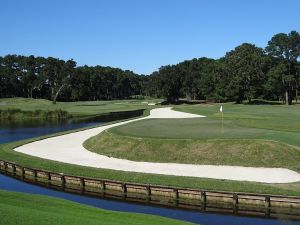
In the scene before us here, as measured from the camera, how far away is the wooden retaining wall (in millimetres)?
25484

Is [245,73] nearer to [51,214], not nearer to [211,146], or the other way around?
[211,146]

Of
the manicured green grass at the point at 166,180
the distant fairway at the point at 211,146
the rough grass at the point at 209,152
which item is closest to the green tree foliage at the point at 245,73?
the distant fairway at the point at 211,146

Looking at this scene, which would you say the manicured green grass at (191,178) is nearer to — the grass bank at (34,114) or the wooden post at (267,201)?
the wooden post at (267,201)

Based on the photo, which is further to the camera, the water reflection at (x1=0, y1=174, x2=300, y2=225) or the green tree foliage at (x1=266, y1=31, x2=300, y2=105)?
the green tree foliage at (x1=266, y1=31, x2=300, y2=105)

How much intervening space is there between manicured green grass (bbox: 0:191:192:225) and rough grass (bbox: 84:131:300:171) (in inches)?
610

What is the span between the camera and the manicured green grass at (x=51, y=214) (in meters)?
16.2

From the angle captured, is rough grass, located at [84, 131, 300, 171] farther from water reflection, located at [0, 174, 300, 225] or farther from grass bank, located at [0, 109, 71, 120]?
grass bank, located at [0, 109, 71, 120]

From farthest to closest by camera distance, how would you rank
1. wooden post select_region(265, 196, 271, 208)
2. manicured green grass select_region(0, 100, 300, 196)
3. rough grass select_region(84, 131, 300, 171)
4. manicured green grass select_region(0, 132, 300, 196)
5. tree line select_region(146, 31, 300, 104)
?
tree line select_region(146, 31, 300, 104) → rough grass select_region(84, 131, 300, 171) → manicured green grass select_region(0, 100, 300, 196) → manicured green grass select_region(0, 132, 300, 196) → wooden post select_region(265, 196, 271, 208)

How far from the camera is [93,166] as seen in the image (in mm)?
37281

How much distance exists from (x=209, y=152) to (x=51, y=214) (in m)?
21.5

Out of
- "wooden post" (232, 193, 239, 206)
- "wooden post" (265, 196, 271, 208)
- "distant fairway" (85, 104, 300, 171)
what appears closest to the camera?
"wooden post" (265, 196, 271, 208)

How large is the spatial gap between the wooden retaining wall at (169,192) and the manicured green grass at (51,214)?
21.0 ft

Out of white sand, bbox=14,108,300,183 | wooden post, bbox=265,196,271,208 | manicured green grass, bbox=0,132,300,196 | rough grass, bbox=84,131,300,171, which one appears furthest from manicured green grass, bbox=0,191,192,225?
rough grass, bbox=84,131,300,171

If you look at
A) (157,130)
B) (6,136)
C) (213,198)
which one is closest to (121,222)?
(213,198)
